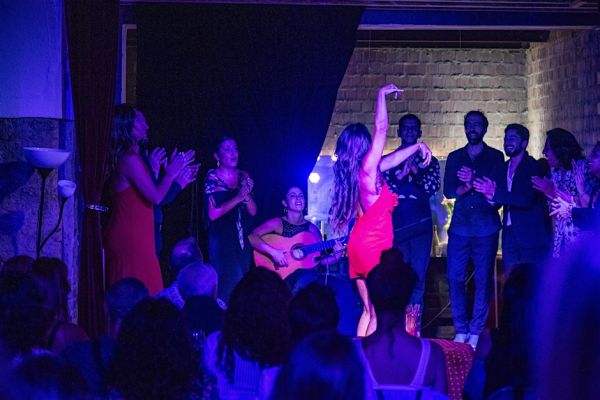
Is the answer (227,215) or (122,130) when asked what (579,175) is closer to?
(227,215)

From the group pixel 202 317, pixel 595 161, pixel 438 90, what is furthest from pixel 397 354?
pixel 438 90

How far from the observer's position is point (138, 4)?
7.94m

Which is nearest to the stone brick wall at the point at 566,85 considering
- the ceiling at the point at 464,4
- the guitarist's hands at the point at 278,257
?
the ceiling at the point at 464,4

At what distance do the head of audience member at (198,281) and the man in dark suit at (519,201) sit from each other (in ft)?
10.5

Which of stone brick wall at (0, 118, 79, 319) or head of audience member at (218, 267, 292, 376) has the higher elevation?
stone brick wall at (0, 118, 79, 319)

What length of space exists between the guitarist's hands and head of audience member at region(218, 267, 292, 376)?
3.62 metres

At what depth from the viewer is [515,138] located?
690cm

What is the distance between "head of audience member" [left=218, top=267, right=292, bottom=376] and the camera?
314 cm

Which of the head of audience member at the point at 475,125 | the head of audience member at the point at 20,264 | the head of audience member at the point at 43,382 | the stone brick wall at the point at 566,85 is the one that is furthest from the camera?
the stone brick wall at the point at 566,85

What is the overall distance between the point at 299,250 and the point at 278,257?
17 cm

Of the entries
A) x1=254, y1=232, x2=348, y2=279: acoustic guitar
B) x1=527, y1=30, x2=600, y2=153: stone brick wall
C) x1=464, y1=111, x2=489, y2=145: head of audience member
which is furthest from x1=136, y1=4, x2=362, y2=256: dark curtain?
x1=527, y1=30, x2=600, y2=153: stone brick wall

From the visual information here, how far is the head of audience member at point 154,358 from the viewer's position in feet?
8.35

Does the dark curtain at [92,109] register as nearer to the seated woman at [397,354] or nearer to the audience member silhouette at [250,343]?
the audience member silhouette at [250,343]

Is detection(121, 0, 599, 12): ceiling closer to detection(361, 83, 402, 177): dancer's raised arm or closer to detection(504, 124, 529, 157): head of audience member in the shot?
detection(504, 124, 529, 157): head of audience member
